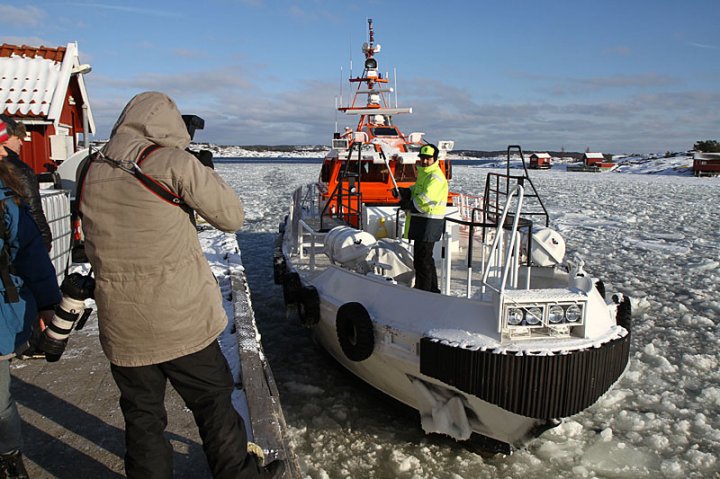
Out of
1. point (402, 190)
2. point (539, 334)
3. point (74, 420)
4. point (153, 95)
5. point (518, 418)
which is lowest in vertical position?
point (518, 418)

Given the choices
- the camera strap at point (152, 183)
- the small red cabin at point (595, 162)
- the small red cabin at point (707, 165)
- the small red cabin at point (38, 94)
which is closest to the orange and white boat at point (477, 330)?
the camera strap at point (152, 183)

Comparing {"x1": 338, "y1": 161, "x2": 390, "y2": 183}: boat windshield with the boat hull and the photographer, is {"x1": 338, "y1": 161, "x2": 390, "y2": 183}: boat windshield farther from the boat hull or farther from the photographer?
the photographer

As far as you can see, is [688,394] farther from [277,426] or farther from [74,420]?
[74,420]

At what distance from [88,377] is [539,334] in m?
3.05

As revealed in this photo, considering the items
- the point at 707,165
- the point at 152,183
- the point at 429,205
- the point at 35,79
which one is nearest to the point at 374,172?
the point at 429,205

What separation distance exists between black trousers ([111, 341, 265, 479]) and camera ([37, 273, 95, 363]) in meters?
0.28

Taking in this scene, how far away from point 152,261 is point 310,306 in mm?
3483

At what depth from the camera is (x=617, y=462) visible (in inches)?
162

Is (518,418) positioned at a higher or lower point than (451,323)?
lower

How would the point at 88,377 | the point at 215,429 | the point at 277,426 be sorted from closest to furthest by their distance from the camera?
1. the point at 215,429
2. the point at 277,426
3. the point at 88,377

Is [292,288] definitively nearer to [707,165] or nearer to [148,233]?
[148,233]

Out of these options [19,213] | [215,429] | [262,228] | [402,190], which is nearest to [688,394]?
[402,190]

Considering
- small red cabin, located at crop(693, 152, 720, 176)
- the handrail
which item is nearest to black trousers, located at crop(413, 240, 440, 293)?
the handrail

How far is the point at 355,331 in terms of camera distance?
15.0ft
